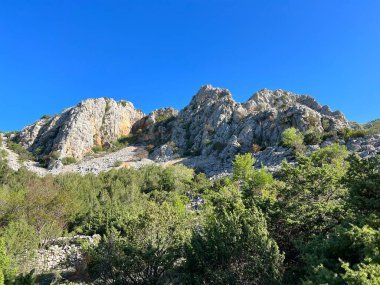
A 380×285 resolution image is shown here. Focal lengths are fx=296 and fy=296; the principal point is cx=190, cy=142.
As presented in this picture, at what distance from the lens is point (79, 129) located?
226 ft

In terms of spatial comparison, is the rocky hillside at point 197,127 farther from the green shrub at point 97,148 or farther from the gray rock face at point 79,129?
the green shrub at point 97,148

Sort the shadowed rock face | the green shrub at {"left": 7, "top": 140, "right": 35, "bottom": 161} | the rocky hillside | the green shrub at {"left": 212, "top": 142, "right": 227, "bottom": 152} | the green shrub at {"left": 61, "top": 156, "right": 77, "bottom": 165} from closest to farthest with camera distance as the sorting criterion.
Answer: the rocky hillside, the shadowed rock face, the green shrub at {"left": 212, "top": 142, "right": 227, "bottom": 152}, the green shrub at {"left": 61, "top": 156, "right": 77, "bottom": 165}, the green shrub at {"left": 7, "top": 140, "right": 35, "bottom": 161}

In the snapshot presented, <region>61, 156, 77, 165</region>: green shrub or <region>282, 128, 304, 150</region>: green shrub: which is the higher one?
<region>282, 128, 304, 150</region>: green shrub

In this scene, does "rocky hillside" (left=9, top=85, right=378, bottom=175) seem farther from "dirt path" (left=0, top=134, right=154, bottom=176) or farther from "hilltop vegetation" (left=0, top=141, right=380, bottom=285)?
"hilltop vegetation" (left=0, top=141, right=380, bottom=285)

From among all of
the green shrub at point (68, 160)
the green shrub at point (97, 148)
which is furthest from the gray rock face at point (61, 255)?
the green shrub at point (97, 148)

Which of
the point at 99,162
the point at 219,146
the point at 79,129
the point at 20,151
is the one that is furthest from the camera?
the point at 79,129

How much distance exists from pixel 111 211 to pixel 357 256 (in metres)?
19.3

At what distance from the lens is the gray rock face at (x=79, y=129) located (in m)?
66.2

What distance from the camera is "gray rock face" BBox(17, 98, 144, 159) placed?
66.2 metres

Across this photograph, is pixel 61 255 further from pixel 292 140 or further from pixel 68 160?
pixel 68 160

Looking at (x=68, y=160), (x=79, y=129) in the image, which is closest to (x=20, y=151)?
(x=68, y=160)

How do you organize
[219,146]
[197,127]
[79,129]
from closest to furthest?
[219,146], [79,129], [197,127]

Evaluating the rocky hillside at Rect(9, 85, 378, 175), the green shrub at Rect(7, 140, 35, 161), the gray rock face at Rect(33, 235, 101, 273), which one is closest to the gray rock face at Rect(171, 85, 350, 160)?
the rocky hillside at Rect(9, 85, 378, 175)

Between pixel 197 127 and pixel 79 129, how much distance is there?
27449 millimetres
